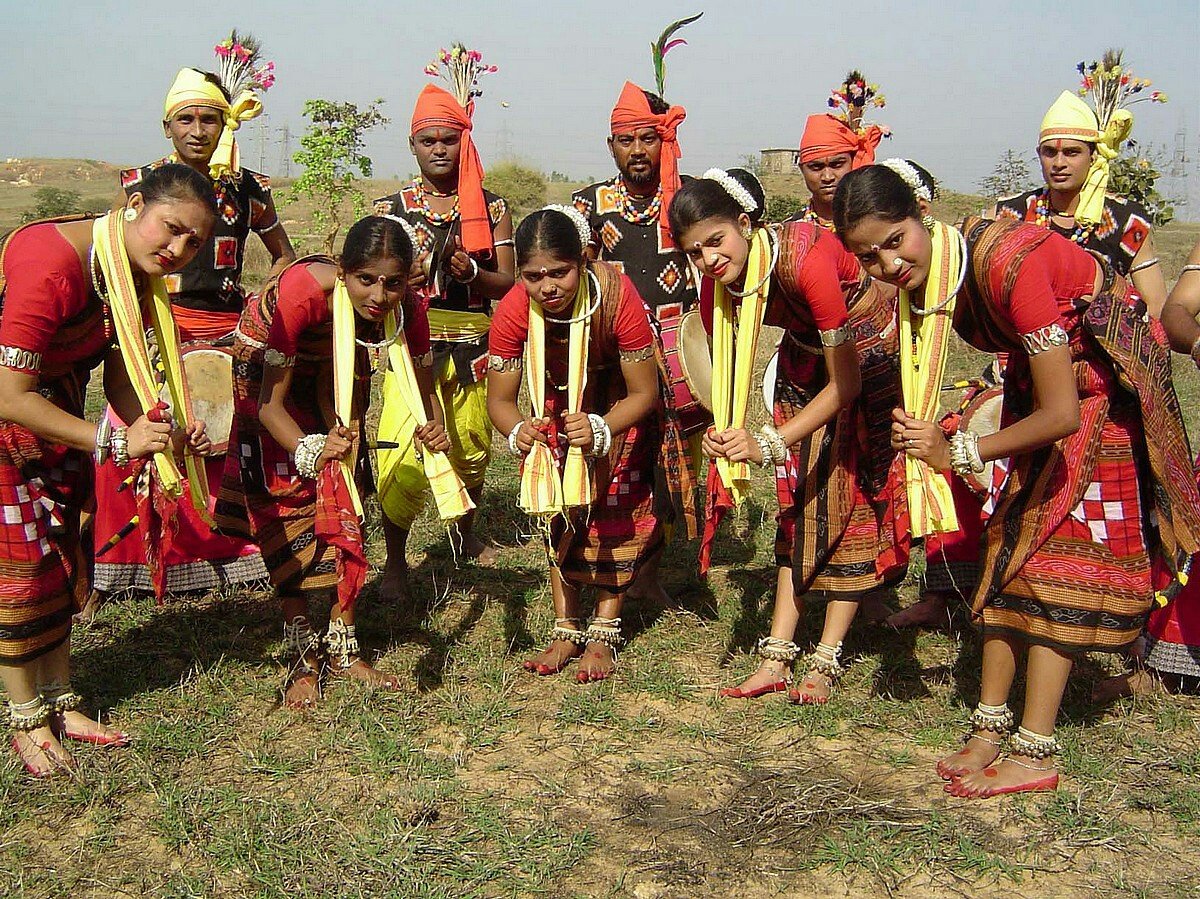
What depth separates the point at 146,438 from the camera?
335cm

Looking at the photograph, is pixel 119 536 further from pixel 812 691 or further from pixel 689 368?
pixel 812 691

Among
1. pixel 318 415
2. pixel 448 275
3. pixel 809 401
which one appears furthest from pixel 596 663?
pixel 448 275

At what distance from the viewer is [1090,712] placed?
13.2 feet

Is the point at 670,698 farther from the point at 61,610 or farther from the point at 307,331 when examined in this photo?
Answer: the point at 61,610

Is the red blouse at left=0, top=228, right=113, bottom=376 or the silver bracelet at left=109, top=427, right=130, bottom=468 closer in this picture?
the red blouse at left=0, top=228, right=113, bottom=376

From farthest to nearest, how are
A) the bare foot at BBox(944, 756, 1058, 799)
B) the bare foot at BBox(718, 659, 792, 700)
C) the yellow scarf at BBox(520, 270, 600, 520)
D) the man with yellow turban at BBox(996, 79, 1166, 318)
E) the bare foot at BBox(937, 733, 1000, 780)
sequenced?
1. the man with yellow turban at BBox(996, 79, 1166, 318)
2. the bare foot at BBox(718, 659, 792, 700)
3. the yellow scarf at BBox(520, 270, 600, 520)
4. the bare foot at BBox(937, 733, 1000, 780)
5. the bare foot at BBox(944, 756, 1058, 799)

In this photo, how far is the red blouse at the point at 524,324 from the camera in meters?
3.96

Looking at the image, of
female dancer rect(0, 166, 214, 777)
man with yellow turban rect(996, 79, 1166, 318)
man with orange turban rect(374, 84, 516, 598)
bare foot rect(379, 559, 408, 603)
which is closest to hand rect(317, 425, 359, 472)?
female dancer rect(0, 166, 214, 777)

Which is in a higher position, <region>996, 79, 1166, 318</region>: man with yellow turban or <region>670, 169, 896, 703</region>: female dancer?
<region>996, 79, 1166, 318</region>: man with yellow turban

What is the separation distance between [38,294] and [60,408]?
0.47 metres

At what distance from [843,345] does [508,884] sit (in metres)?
2.08

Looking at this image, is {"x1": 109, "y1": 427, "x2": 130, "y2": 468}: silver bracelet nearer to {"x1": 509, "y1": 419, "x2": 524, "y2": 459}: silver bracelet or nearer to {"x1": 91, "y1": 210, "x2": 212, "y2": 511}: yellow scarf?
{"x1": 91, "y1": 210, "x2": 212, "y2": 511}: yellow scarf

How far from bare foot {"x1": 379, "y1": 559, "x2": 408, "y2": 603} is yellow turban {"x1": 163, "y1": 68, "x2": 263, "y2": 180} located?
6.59 ft

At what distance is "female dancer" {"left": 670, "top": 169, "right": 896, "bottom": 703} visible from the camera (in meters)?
3.61
